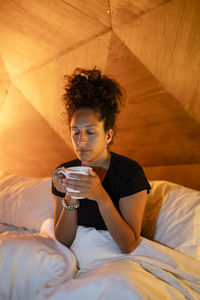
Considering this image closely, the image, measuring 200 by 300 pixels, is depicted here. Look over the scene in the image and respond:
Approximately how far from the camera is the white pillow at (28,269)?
3.53 ft

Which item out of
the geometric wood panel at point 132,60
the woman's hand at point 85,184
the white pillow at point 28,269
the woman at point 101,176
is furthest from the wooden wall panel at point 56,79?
the white pillow at point 28,269

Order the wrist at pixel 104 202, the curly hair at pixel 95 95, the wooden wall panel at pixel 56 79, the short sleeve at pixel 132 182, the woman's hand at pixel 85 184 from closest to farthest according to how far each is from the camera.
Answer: the woman's hand at pixel 85 184
the wrist at pixel 104 202
the short sleeve at pixel 132 182
the curly hair at pixel 95 95
the wooden wall panel at pixel 56 79

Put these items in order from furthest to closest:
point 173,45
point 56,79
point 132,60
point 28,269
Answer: point 56,79 < point 132,60 < point 173,45 < point 28,269

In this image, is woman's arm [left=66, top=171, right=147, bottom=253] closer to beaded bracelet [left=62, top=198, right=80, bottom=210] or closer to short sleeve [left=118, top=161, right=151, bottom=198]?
short sleeve [left=118, top=161, right=151, bottom=198]

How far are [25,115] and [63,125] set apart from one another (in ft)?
1.55

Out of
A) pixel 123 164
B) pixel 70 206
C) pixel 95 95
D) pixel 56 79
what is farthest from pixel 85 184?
pixel 56 79

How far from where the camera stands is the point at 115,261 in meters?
1.11

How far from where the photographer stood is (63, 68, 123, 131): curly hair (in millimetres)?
1381

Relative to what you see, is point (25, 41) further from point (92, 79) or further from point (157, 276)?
point (157, 276)

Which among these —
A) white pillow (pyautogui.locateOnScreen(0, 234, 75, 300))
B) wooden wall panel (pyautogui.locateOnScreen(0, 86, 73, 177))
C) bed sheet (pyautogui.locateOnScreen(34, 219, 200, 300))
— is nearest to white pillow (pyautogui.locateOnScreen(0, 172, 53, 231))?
bed sheet (pyautogui.locateOnScreen(34, 219, 200, 300))

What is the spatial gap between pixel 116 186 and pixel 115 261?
1.23ft

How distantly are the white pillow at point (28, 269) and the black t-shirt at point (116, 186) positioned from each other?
255mm

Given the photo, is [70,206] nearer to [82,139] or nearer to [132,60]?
[82,139]

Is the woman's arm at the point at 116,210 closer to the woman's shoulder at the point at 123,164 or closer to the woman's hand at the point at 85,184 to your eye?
the woman's hand at the point at 85,184
